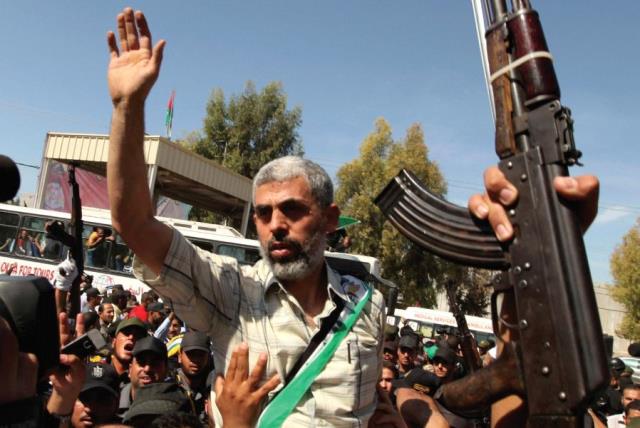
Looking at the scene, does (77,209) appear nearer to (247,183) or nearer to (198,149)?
(247,183)

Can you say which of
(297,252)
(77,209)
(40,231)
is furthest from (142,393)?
(40,231)

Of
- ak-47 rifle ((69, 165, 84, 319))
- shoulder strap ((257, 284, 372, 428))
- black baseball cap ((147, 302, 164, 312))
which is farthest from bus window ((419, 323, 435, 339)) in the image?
shoulder strap ((257, 284, 372, 428))

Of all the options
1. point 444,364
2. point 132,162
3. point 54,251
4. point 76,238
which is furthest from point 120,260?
point 132,162

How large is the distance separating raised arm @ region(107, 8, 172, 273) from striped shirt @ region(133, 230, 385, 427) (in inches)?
2.5

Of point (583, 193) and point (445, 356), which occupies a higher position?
point (583, 193)

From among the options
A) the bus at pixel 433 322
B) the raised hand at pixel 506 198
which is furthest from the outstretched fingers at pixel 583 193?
the bus at pixel 433 322

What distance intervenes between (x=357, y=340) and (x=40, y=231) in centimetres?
1543

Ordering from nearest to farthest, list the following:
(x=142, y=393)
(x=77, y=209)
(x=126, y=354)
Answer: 1. (x=142, y=393)
2. (x=126, y=354)
3. (x=77, y=209)

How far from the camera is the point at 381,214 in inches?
1060

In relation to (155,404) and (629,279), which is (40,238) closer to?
(155,404)

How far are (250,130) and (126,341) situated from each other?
29.4 meters

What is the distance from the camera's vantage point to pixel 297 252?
2.12 metres

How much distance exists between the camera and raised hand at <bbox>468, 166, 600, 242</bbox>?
1.72 m

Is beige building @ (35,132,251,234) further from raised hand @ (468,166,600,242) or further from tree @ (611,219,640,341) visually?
tree @ (611,219,640,341)
